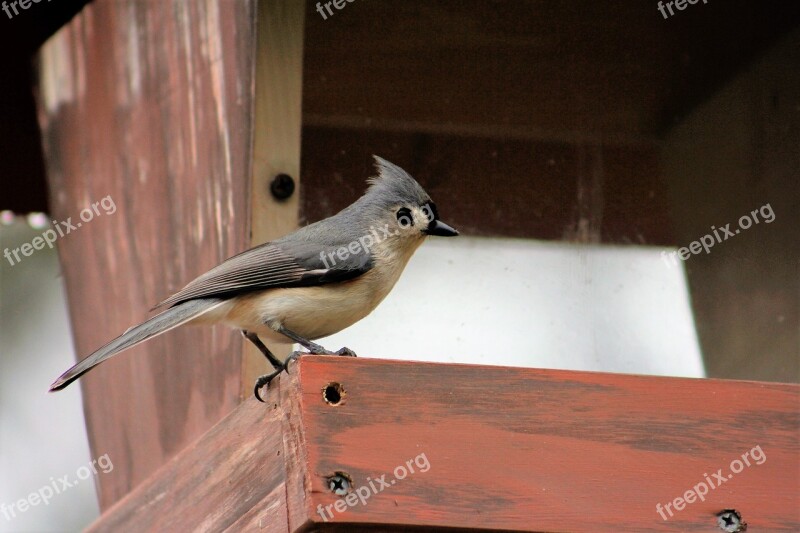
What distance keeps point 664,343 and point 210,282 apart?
4.10 feet

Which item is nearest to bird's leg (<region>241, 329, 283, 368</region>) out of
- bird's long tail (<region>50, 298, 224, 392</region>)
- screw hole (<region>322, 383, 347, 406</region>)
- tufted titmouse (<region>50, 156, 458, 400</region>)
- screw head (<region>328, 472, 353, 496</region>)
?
tufted titmouse (<region>50, 156, 458, 400</region>)

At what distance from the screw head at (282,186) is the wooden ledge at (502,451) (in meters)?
0.65

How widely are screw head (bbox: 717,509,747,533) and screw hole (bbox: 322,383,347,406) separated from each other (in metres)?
0.75

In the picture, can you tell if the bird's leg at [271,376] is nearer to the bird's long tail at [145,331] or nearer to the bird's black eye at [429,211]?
the bird's long tail at [145,331]

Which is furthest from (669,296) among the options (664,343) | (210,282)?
(210,282)

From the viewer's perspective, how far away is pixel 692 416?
7.82 ft

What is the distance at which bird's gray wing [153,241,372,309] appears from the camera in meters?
2.86

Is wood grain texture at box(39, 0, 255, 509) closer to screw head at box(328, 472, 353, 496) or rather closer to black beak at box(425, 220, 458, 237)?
black beak at box(425, 220, 458, 237)

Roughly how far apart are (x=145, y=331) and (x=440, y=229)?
0.87 metres

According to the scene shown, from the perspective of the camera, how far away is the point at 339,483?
210 centimetres

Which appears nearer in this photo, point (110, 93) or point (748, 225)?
point (748, 225)

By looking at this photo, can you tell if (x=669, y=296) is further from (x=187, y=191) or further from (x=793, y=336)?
(x=187, y=191)

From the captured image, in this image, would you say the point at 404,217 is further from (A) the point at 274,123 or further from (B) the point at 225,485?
(B) the point at 225,485

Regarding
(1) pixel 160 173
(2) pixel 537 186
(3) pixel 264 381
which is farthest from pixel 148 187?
(3) pixel 264 381
